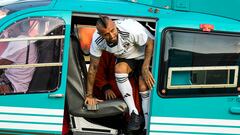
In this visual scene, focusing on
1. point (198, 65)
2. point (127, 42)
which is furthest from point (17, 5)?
point (198, 65)

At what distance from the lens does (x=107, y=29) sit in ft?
14.4

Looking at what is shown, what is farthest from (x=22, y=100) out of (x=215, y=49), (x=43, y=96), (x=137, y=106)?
(x=215, y=49)

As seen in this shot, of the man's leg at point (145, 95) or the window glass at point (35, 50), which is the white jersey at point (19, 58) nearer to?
the window glass at point (35, 50)

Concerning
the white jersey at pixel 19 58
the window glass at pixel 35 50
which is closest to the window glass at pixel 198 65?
the window glass at pixel 35 50

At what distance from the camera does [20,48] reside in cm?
450

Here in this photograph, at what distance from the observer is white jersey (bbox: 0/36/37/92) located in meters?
4.49

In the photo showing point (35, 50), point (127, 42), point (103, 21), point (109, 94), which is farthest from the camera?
point (109, 94)

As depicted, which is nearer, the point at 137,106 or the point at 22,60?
the point at 22,60

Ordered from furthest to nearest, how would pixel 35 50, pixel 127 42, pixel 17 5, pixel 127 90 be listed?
1. pixel 17 5
2. pixel 127 90
3. pixel 127 42
4. pixel 35 50

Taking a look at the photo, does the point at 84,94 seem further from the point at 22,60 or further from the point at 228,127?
the point at 228,127

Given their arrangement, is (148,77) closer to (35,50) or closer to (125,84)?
(125,84)

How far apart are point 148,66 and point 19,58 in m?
1.31

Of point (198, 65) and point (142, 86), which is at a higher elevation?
point (198, 65)

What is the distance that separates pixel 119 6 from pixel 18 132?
5.42 ft
